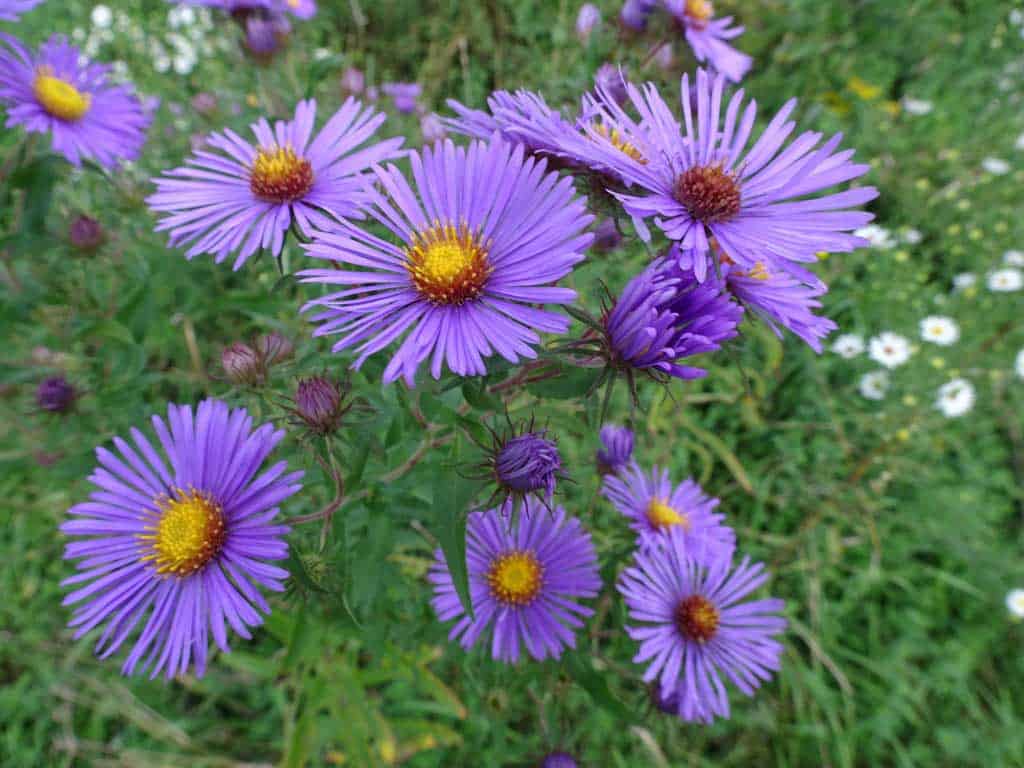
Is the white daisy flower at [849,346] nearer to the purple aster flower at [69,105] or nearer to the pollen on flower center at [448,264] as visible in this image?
the pollen on flower center at [448,264]

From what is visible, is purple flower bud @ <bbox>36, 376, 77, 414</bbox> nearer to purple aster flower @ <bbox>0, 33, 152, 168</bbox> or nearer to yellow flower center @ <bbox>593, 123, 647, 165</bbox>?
purple aster flower @ <bbox>0, 33, 152, 168</bbox>

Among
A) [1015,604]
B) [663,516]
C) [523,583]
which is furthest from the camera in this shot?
[1015,604]

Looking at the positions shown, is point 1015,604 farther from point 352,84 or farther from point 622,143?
point 352,84

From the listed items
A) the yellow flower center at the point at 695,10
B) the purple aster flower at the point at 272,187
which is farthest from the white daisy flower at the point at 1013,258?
the purple aster flower at the point at 272,187

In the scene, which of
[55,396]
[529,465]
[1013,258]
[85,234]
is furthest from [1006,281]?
[55,396]

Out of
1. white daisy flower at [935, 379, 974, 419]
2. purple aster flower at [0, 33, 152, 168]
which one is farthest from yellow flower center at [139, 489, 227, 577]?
white daisy flower at [935, 379, 974, 419]

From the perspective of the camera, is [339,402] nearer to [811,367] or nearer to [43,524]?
[43,524]
